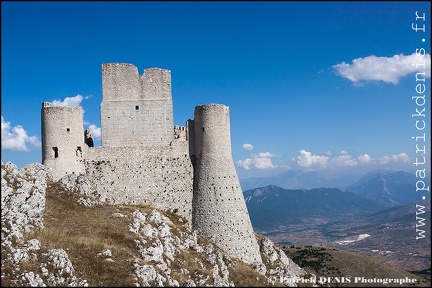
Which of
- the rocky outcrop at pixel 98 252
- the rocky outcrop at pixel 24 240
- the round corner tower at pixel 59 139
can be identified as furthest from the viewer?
the round corner tower at pixel 59 139

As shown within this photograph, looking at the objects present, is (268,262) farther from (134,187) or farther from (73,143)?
(73,143)

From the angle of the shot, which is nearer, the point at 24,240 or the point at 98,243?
the point at 24,240

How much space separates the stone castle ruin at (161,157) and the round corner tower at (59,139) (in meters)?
0.12

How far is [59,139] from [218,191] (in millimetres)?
13771

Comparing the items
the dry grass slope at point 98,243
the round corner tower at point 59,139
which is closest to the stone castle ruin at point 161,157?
the round corner tower at point 59,139

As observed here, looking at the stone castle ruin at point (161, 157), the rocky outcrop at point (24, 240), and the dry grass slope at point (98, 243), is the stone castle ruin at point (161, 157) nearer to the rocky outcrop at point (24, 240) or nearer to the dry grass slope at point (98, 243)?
the dry grass slope at point (98, 243)

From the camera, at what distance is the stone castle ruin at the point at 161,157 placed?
127 feet

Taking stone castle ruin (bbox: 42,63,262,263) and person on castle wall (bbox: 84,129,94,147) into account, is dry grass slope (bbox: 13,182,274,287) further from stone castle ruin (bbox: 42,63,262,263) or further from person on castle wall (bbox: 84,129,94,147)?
person on castle wall (bbox: 84,129,94,147)

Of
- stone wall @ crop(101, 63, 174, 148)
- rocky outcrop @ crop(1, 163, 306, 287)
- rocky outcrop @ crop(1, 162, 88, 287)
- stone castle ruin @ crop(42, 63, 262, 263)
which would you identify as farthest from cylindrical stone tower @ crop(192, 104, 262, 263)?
rocky outcrop @ crop(1, 162, 88, 287)

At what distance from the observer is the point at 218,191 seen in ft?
131

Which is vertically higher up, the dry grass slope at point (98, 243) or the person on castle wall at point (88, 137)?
the person on castle wall at point (88, 137)

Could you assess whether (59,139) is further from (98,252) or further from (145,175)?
(98,252)

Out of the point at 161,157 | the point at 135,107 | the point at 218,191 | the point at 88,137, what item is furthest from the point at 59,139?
the point at 218,191

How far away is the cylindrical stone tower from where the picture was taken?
128ft
